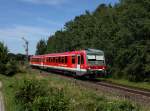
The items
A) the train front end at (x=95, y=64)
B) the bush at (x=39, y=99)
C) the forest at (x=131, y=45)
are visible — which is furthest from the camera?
the train front end at (x=95, y=64)

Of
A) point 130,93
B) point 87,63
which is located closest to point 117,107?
point 130,93

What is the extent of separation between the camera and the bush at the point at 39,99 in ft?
44.4

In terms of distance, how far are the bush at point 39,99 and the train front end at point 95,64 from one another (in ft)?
65.5

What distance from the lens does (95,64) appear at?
3869 centimetres

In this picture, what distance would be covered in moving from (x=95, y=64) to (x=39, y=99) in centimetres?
2492

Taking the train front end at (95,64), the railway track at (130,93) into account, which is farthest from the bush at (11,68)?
the railway track at (130,93)

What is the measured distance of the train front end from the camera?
38000 millimetres

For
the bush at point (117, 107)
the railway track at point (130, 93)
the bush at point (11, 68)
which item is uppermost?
the bush at point (11, 68)

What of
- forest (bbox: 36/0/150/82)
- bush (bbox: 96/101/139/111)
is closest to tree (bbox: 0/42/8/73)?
forest (bbox: 36/0/150/82)

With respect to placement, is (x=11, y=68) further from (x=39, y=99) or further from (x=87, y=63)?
(x=39, y=99)

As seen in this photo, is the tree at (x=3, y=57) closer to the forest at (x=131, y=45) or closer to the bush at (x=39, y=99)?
the forest at (x=131, y=45)

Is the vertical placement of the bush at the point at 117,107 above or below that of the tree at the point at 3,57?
below

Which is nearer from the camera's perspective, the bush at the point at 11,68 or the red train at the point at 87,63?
the red train at the point at 87,63

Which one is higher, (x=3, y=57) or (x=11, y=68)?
(x=3, y=57)
